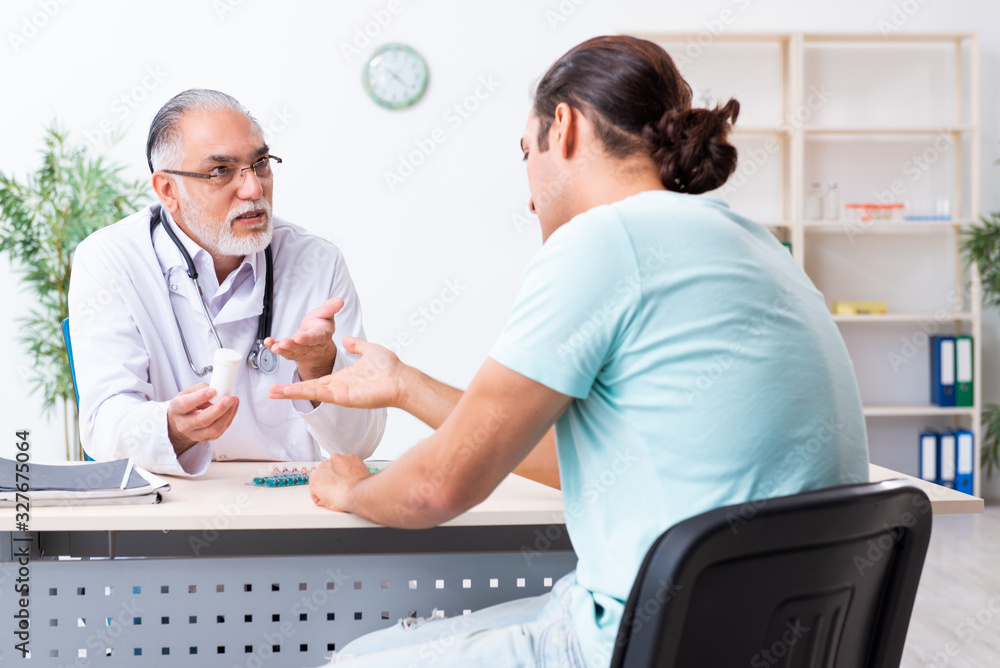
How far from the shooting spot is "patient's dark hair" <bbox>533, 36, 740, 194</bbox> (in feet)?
3.39

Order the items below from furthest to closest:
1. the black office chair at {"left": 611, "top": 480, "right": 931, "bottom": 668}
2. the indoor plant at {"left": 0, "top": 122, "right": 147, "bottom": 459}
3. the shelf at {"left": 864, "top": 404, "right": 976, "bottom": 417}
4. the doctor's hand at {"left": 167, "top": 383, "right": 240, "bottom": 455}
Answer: the shelf at {"left": 864, "top": 404, "right": 976, "bottom": 417} → the indoor plant at {"left": 0, "top": 122, "right": 147, "bottom": 459} → the doctor's hand at {"left": 167, "top": 383, "right": 240, "bottom": 455} → the black office chair at {"left": 611, "top": 480, "right": 931, "bottom": 668}

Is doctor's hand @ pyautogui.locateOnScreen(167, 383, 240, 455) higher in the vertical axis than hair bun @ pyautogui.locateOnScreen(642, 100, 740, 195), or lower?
lower

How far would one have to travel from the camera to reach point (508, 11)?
4387 mm

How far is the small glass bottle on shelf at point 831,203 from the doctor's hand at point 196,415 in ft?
12.6

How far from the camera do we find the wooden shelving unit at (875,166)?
452 cm

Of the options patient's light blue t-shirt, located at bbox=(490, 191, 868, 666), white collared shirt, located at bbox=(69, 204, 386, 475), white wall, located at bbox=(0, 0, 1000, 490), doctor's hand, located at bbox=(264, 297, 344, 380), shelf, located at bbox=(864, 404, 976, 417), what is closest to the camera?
patient's light blue t-shirt, located at bbox=(490, 191, 868, 666)

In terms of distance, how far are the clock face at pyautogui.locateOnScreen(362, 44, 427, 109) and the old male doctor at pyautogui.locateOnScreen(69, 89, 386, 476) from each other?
2.45 metres

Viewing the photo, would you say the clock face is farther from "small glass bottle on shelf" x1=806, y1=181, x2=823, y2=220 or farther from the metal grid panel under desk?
the metal grid panel under desk

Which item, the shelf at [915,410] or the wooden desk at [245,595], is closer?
the wooden desk at [245,595]

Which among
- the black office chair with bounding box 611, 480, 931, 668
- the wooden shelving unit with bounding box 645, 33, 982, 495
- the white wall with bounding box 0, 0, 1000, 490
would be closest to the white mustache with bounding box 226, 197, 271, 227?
the black office chair with bounding box 611, 480, 931, 668

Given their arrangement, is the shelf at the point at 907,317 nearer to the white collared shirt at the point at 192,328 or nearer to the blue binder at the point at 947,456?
the blue binder at the point at 947,456

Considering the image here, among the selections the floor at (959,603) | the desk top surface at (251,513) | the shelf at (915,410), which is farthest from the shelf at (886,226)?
the desk top surface at (251,513)

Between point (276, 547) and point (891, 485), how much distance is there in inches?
43.7

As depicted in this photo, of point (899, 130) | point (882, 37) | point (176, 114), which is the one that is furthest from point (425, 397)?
point (882, 37)
